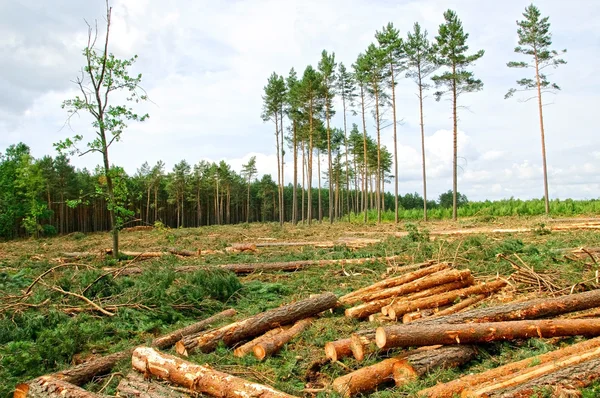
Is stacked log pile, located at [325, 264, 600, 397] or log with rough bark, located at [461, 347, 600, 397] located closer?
log with rough bark, located at [461, 347, 600, 397]

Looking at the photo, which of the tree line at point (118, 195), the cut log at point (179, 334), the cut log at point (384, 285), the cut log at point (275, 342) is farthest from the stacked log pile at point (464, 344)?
the tree line at point (118, 195)

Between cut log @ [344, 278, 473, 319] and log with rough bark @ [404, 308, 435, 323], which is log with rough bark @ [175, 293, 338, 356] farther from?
log with rough bark @ [404, 308, 435, 323]

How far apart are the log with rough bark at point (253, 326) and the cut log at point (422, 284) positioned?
842 mm

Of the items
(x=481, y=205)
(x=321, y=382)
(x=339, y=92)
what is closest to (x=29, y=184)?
(x=339, y=92)

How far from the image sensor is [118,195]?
46.0 ft

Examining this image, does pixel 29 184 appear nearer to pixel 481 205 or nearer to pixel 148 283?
pixel 148 283

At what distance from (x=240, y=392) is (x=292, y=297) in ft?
15.7

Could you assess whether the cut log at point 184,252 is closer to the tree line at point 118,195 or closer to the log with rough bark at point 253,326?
the tree line at point 118,195

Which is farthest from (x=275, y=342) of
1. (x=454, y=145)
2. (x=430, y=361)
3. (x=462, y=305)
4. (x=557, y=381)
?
(x=454, y=145)

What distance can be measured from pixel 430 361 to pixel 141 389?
337cm

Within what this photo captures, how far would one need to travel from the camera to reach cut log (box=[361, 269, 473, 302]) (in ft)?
25.0

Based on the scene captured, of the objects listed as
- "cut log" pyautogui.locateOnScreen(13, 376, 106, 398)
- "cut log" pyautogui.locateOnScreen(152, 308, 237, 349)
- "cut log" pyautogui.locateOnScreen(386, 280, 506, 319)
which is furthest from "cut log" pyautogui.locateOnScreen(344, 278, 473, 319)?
"cut log" pyautogui.locateOnScreen(13, 376, 106, 398)

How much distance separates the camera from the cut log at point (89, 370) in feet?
17.5

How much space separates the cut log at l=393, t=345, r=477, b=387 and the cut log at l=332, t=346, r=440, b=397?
0.09 metres
